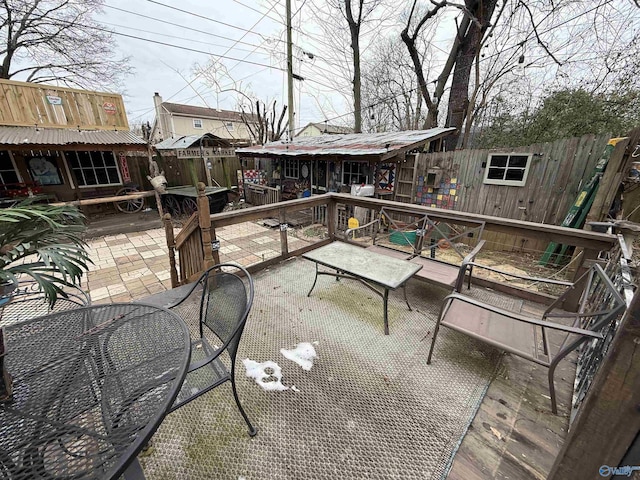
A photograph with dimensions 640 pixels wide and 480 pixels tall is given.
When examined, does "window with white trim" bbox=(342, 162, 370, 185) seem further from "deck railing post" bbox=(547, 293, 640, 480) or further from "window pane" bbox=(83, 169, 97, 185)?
"window pane" bbox=(83, 169, 97, 185)

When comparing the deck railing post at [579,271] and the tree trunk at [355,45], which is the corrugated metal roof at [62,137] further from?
the deck railing post at [579,271]

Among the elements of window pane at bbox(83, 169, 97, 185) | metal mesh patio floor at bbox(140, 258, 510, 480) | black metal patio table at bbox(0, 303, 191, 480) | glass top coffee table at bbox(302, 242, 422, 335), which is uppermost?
window pane at bbox(83, 169, 97, 185)

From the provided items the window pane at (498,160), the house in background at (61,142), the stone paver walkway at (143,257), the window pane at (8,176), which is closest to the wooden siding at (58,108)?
the house in background at (61,142)

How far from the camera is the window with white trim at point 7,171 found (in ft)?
20.8

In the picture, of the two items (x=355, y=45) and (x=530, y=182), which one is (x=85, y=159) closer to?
(x=355, y=45)

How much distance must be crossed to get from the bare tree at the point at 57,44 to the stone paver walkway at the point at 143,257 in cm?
776

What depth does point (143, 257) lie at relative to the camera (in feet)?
16.5

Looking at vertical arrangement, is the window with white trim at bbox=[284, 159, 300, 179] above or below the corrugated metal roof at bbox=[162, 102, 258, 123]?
below

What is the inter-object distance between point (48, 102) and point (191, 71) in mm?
7043

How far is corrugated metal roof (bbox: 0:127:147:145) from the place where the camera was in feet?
17.4

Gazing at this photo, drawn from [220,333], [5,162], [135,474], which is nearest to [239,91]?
[5,162]

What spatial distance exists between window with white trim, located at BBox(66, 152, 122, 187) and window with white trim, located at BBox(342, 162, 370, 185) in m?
7.02

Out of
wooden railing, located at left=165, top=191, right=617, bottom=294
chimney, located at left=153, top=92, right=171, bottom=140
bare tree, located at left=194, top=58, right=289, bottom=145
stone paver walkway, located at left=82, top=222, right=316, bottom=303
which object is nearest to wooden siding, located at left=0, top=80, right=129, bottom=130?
stone paver walkway, located at left=82, top=222, right=316, bottom=303

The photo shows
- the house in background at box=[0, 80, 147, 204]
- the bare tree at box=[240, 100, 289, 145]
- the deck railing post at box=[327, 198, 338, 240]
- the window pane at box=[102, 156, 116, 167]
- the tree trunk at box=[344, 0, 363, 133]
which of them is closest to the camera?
the deck railing post at box=[327, 198, 338, 240]
